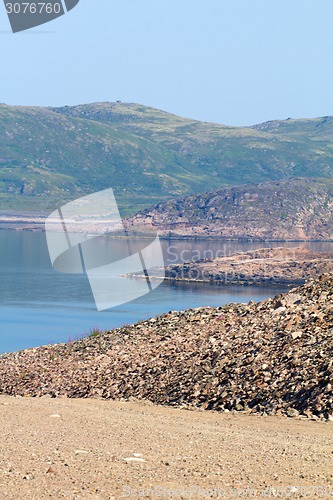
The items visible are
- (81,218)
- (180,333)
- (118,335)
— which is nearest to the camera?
(180,333)

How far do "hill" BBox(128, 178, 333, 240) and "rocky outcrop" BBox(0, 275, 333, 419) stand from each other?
123860 mm

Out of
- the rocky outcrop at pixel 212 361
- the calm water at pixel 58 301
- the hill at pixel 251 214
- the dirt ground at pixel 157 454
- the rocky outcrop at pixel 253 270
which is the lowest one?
the hill at pixel 251 214

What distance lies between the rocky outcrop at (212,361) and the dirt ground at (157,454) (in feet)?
2.94

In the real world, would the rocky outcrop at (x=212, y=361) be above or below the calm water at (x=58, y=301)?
above

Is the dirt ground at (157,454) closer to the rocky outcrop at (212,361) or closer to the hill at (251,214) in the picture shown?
the rocky outcrop at (212,361)

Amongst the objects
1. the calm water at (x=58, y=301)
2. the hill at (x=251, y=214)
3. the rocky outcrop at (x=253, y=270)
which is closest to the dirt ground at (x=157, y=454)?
the calm water at (x=58, y=301)

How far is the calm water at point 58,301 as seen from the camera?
4975cm

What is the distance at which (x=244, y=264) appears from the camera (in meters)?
91.2

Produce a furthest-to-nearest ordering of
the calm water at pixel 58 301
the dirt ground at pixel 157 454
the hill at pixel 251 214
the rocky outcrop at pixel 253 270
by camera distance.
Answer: the hill at pixel 251 214 → the rocky outcrop at pixel 253 270 → the calm water at pixel 58 301 → the dirt ground at pixel 157 454

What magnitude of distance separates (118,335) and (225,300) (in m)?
47.9

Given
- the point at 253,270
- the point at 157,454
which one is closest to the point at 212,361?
the point at 157,454

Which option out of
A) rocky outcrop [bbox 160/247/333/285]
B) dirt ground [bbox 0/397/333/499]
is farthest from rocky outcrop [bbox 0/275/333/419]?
rocky outcrop [bbox 160/247/333/285]

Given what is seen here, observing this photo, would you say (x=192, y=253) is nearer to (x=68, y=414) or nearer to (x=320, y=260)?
(x=320, y=260)

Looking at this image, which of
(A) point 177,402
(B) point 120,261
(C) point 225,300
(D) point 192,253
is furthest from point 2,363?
(D) point 192,253
